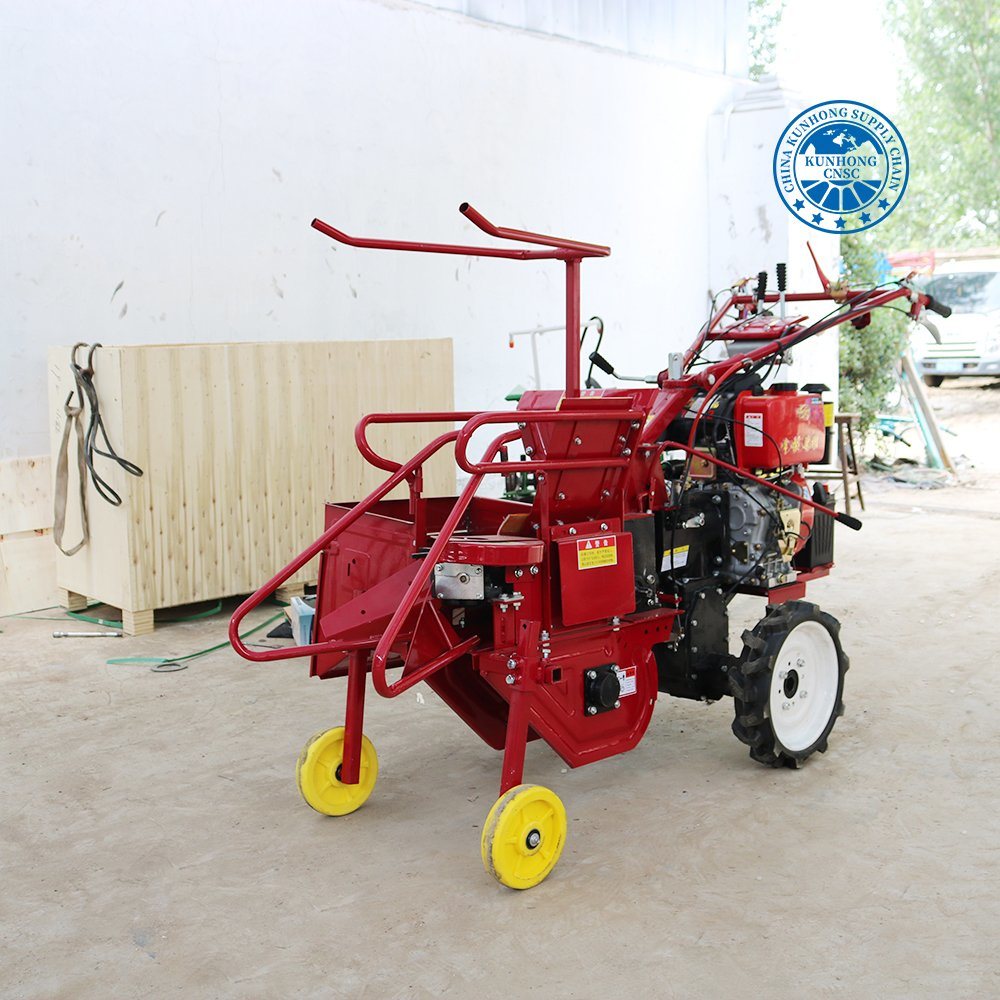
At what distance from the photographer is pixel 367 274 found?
7.67 metres

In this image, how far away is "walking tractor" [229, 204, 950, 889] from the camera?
328cm

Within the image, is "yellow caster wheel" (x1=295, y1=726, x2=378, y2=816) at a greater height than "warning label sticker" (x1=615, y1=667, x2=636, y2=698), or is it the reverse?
"warning label sticker" (x1=615, y1=667, x2=636, y2=698)

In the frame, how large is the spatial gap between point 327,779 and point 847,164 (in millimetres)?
5504

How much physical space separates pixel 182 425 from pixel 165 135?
6.08 ft

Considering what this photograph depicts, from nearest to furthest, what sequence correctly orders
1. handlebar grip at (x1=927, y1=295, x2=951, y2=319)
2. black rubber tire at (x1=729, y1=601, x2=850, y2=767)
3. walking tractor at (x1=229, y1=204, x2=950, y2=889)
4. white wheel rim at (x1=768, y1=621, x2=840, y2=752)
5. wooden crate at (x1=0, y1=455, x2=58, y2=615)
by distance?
1. walking tractor at (x1=229, y1=204, x2=950, y2=889)
2. black rubber tire at (x1=729, y1=601, x2=850, y2=767)
3. white wheel rim at (x1=768, y1=621, x2=840, y2=752)
4. handlebar grip at (x1=927, y1=295, x2=951, y2=319)
5. wooden crate at (x1=0, y1=455, x2=58, y2=615)

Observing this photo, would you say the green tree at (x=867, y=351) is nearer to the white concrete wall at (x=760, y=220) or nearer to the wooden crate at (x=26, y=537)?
the white concrete wall at (x=760, y=220)

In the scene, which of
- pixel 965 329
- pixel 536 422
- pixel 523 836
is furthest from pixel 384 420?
pixel 965 329

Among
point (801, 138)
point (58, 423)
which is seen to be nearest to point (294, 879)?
point (58, 423)

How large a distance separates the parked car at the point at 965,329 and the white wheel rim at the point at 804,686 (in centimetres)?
1290

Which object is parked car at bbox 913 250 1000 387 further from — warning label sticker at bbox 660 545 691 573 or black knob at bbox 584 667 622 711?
black knob at bbox 584 667 622 711

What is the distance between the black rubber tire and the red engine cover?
508mm

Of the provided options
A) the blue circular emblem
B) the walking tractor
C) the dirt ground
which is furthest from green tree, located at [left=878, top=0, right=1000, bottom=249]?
the walking tractor

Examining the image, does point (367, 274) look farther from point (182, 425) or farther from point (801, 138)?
point (801, 138)

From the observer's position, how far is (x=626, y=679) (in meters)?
3.63
